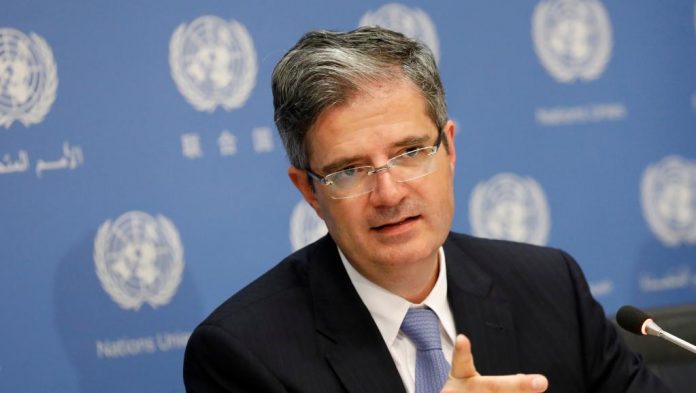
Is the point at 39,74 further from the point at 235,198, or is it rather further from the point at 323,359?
the point at 323,359

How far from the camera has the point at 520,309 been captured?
7.57 ft

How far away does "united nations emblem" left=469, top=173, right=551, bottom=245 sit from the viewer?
3309mm

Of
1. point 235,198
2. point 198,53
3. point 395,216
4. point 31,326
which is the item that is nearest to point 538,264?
point 395,216

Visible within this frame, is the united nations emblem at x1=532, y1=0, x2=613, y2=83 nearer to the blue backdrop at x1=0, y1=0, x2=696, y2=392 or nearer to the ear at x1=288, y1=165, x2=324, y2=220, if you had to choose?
the blue backdrop at x1=0, y1=0, x2=696, y2=392

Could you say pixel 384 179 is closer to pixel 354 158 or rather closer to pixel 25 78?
pixel 354 158

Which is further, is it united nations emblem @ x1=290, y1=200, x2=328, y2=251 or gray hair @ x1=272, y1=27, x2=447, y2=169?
united nations emblem @ x1=290, y1=200, x2=328, y2=251

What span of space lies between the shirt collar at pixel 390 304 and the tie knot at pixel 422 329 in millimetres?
18

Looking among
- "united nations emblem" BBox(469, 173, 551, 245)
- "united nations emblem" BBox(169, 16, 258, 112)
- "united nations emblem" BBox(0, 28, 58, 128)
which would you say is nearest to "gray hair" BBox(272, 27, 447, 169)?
"united nations emblem" BBox(169, 16, 258, 112)

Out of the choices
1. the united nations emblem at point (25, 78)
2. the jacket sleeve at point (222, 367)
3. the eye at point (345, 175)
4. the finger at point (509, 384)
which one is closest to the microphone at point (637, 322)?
the finger at point (509, 384)

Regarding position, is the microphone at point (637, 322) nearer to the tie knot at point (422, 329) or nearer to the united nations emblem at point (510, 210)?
the tie knot at point (422, 329)

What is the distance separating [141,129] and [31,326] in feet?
2.40

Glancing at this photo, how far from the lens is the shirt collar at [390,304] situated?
7.00 feet

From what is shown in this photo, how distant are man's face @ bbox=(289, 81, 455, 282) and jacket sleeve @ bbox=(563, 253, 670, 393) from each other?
57 centimetres

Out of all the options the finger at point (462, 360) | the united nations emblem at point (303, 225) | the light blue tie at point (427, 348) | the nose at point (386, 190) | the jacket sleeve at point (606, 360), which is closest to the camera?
the finger at point (462, 360)
